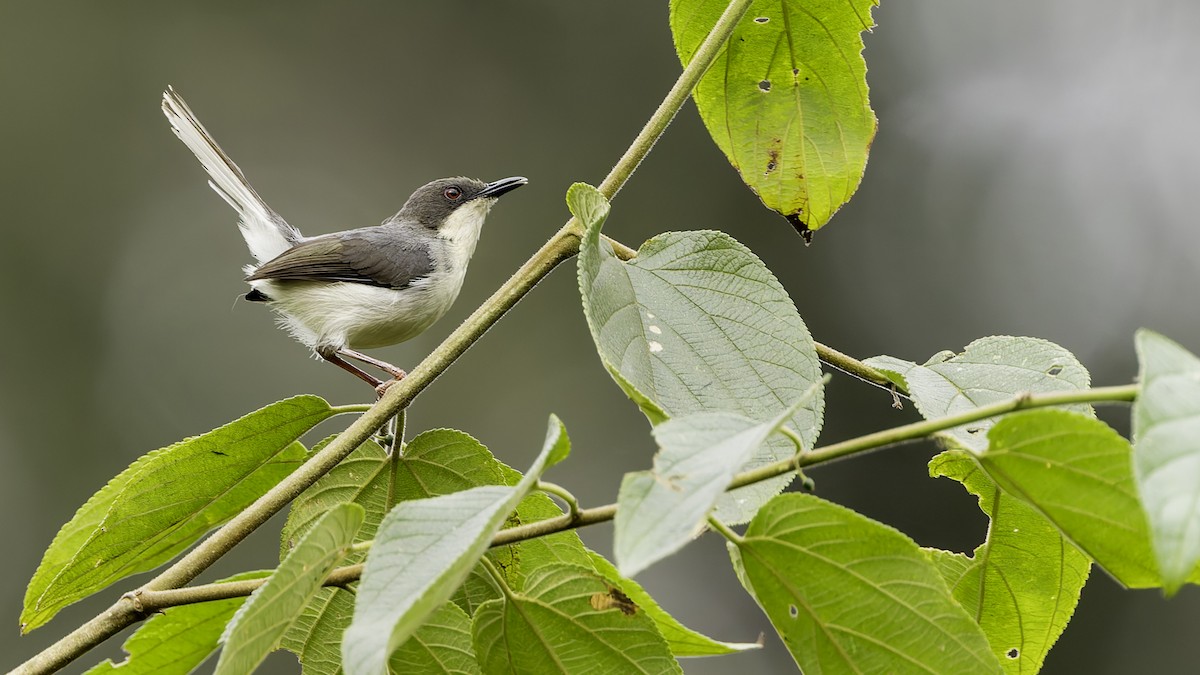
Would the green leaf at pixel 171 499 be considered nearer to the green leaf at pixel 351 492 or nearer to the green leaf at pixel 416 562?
the green leaf at pixel 351 492

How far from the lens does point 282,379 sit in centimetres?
1040

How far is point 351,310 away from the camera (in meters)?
4.55

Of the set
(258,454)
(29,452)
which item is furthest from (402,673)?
(29,452)

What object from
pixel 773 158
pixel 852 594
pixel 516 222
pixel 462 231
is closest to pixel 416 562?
pixel 852 594

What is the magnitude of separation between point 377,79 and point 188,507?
10.9 metres

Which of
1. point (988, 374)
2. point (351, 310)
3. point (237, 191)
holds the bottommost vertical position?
point (988, 374)

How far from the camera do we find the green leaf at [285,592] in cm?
119

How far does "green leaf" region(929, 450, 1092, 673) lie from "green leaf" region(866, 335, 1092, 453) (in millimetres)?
102

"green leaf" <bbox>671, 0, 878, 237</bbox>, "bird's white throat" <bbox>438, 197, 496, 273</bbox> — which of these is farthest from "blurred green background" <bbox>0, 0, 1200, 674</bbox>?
"green leaf" <bbox>671, 0, 878, 237</bbox>

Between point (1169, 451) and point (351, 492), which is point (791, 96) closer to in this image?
point (351, 492)

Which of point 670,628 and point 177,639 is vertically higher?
point 177,639

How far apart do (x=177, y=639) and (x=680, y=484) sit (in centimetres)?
96

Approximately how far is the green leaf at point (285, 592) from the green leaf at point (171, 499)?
0.56 metres

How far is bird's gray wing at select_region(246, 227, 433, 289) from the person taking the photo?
458 cm
